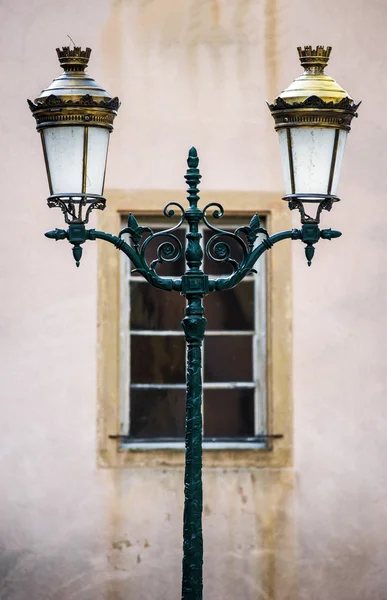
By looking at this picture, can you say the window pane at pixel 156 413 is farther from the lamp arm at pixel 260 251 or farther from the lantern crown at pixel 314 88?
the lantern crown at pixel 314 88

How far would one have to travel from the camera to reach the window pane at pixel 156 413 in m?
7.51

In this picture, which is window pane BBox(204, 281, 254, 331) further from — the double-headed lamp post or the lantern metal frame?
the lantern metal frame

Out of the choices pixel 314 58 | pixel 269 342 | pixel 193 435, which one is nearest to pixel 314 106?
pixel 314 58

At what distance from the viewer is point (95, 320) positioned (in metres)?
Result: 7.38

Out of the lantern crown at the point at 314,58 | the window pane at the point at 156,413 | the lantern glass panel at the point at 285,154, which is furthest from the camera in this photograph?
the window pane at the point at 156,413

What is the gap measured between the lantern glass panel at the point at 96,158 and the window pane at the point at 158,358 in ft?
7.86

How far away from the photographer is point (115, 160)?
7.41 meters

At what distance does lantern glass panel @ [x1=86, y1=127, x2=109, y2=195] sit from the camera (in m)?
5.16

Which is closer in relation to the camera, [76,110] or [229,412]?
[76,110]

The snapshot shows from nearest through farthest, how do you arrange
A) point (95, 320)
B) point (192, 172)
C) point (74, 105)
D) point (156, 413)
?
point (74, 105)
point (192, 172)
point (95, 320)
point (156, 413)

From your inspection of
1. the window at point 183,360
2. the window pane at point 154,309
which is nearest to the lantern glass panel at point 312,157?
the window at point 183,360

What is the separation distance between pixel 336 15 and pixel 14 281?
2249 mm

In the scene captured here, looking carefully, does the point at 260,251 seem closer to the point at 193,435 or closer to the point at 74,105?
the point at 193,435

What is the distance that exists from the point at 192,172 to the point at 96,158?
388mm
